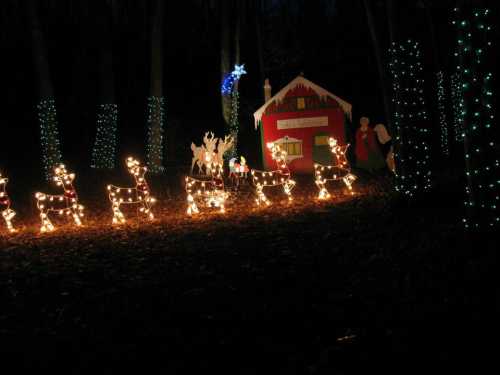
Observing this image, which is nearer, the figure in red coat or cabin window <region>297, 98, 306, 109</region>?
the figure in red coat

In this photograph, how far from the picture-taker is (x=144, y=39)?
27.3 meters

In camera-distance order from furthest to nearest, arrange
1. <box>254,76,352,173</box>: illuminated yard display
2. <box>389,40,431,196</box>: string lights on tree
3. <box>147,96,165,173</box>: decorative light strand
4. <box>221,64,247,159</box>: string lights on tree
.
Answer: <box>221,64,247,159</box>: string lights on tree
<box>254,76,352,173</box>: illuminated yard display
<box>147,96,165,173</box>: decorative light strand
<box>389,40,431,196</box>: string lights on tree

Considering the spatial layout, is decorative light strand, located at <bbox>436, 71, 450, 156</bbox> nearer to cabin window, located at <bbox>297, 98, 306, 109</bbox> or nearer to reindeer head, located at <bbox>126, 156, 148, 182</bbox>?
cabin window, located at <bbox>297, 98, 306, 109</bbox>

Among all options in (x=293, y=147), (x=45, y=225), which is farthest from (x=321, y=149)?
(x=45, y=225)

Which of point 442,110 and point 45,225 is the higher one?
point 442,110

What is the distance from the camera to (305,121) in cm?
2092

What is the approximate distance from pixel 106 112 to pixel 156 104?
267cm

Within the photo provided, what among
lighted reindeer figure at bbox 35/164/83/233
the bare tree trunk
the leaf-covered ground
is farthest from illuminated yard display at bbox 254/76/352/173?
the leaf-covered ground

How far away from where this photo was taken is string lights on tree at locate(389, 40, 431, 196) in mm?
10125

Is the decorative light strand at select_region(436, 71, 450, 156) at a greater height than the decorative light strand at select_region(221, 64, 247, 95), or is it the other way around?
the decorative light strand at select_region(221, 64, 247, 95)

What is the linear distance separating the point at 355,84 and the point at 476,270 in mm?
26939

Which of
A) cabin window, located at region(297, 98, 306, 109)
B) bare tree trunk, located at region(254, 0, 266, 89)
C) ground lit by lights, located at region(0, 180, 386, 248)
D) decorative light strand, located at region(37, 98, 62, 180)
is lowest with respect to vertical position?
ground lit by lights, located at region(0, 180, 386, 248)

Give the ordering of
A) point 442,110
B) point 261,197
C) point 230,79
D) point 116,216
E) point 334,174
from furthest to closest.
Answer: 1. point 442,110
2. point 230,79
3. point 334,174
4. point 261,197
5. point 116,216

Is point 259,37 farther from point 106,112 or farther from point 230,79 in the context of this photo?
point 106,112
